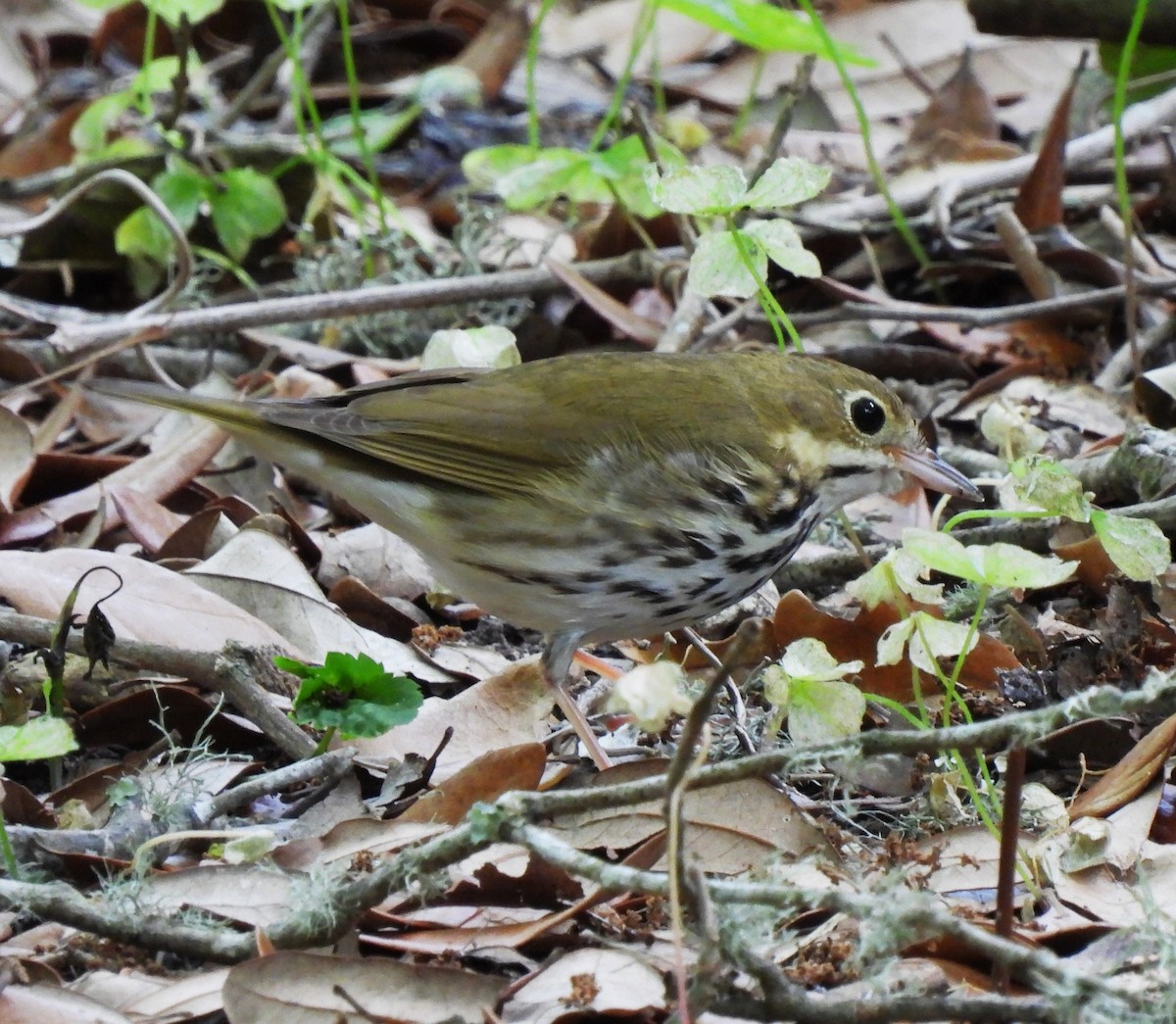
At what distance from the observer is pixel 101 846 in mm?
3002

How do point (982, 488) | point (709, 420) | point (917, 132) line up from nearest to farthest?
point (709, 420) → point (982, 488) → point (917, 132)

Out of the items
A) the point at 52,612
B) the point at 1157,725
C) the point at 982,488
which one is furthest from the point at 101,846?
the point at 982,488

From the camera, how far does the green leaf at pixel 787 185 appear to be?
3168 millimetres

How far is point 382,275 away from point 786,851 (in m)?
3.23

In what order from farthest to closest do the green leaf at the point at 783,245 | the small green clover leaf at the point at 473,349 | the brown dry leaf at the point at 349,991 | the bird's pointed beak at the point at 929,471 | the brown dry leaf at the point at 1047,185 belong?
the brown dry leaf at the point at 1047,185 → the small green clover leaf at the point at 473,349 → the bird's pointed beak at the point at 929,471 → the green leaf at the point at 783,245 → the brown dry leaf at the point at 349,991

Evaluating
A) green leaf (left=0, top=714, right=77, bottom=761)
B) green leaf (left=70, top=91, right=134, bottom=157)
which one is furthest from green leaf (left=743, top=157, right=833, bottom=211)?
green leaf (left=70, top=91, right=134, bottom=157)

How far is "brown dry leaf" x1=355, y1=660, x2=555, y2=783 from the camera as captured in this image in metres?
3.50

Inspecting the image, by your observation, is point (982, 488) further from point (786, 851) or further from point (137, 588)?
point (137, 588)

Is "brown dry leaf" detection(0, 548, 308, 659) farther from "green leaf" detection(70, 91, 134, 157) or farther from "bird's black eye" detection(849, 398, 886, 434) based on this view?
"green leaf" detection(70, 91, 134, 157)

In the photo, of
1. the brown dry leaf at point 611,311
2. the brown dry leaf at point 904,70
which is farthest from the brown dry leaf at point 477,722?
the brown dry leaf at point 904,70

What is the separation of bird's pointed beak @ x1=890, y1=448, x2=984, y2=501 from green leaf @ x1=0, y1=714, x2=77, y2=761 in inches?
77.5

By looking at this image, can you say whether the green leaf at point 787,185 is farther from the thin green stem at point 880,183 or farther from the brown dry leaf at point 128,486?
the brown dry leaf at point 128,486

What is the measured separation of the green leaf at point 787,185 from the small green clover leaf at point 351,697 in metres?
1.17

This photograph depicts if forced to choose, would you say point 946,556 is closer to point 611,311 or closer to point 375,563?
point 375,563
